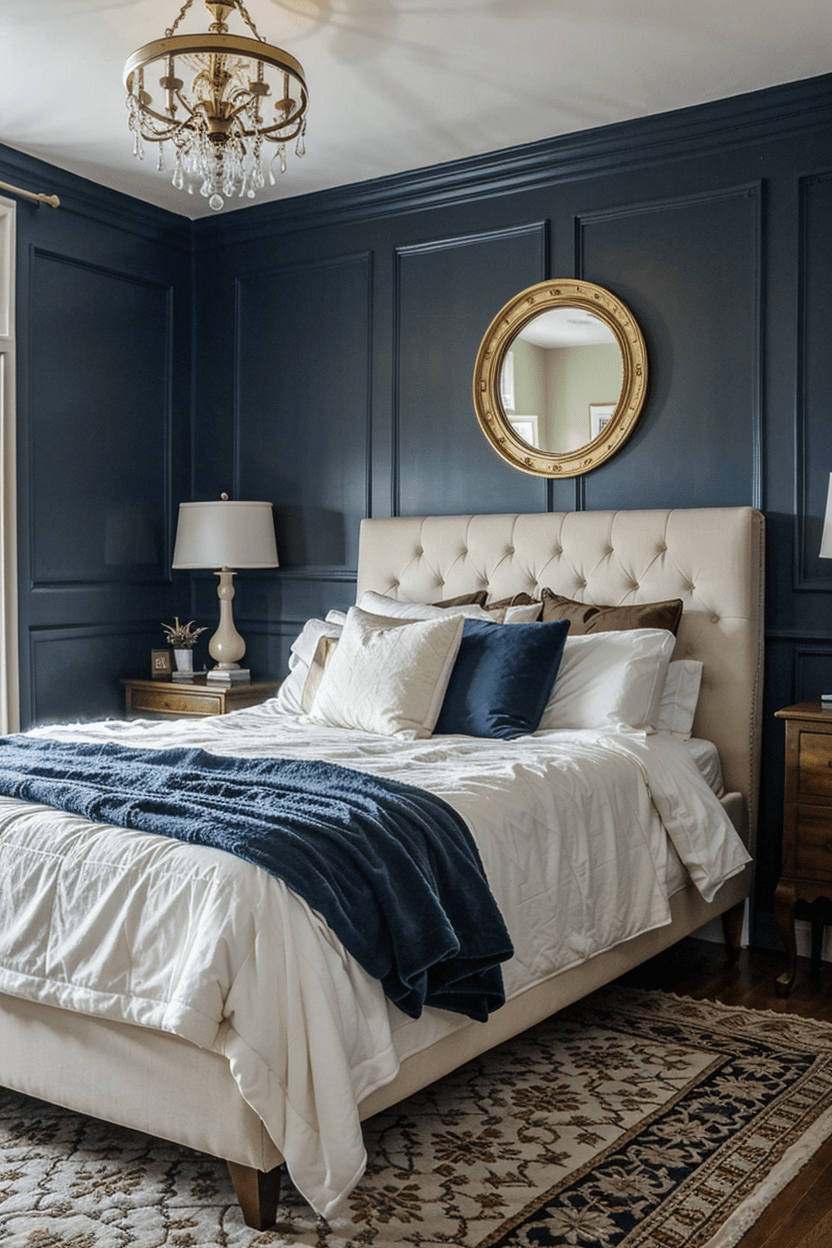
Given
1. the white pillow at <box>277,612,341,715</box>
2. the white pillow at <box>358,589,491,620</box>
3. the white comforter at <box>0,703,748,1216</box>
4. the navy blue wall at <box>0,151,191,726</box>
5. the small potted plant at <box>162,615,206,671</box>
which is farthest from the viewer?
the small potted plant at <box>162,615,206,671</box>

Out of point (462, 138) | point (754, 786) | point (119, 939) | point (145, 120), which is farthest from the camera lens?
point (462, 138)

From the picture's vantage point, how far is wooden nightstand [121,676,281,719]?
4.69 m

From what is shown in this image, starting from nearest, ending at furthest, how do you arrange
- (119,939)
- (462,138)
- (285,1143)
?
(285,1143), (119,939), (462,138)

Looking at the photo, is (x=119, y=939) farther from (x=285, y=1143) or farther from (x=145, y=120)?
(x=145, y=120)

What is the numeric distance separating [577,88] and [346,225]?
135cm

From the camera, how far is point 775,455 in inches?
152

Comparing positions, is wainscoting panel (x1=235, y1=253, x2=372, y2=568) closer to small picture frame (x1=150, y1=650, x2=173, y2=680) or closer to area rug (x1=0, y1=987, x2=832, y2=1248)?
small picture frame (x1=150, y1=650, x2=173, y2=680)

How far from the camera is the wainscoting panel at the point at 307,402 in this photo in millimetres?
4906

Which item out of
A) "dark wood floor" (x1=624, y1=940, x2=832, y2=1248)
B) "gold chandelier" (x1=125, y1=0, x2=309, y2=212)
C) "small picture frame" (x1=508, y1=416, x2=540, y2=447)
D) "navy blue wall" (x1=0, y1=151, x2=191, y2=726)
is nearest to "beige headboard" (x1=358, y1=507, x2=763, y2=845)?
"small picture frame" (x1=508, y1=416, x2=540, y2=447)

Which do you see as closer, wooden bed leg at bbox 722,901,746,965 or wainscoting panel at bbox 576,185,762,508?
wooden bed leg at bbox 722,901,746,965

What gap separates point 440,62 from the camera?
12.0 ft

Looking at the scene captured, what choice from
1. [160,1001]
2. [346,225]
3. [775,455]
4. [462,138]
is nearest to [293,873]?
[160,1001]

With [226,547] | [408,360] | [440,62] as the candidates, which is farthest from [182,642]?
[440,62]

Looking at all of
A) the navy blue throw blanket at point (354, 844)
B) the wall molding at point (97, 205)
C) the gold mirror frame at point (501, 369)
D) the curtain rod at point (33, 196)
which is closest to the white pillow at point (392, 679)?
the navy blue throw blanket at point (354, 844)
